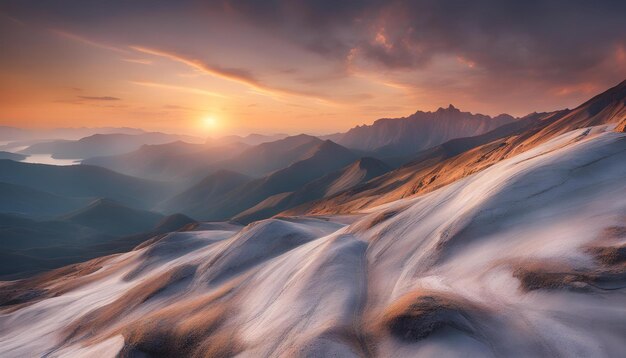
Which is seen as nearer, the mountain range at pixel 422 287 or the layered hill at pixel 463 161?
the mountain range at pixel 422 287

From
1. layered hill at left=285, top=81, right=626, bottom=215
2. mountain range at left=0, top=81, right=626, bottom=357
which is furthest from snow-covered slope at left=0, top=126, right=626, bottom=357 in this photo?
layered hill at left=285, top=81, right=626, bottom=215

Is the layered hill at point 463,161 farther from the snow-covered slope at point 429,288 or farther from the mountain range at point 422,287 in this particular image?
the snow-covered slope at point 429,288

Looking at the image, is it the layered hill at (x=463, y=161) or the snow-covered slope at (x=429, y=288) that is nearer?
the snow-covered slope at (x=429, y=288)

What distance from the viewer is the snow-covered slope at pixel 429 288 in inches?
580

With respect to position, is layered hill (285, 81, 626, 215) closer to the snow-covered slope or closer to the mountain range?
the mountain range

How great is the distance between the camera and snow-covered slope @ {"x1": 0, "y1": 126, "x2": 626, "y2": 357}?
1474 centimetres

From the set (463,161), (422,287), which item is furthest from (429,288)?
(463,161)

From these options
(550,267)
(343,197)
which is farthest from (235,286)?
(343,197)

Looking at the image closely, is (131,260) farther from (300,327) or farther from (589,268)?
(589,268)

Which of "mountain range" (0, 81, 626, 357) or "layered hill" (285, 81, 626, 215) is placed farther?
"layered hill" (285, 81, 626, 215)

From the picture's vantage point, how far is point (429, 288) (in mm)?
19219

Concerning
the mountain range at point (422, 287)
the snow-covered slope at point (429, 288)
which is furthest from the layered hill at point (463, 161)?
the snow-covered slope at point (429, 288)

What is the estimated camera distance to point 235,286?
29.9 metres

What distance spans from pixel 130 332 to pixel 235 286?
28.9ft
